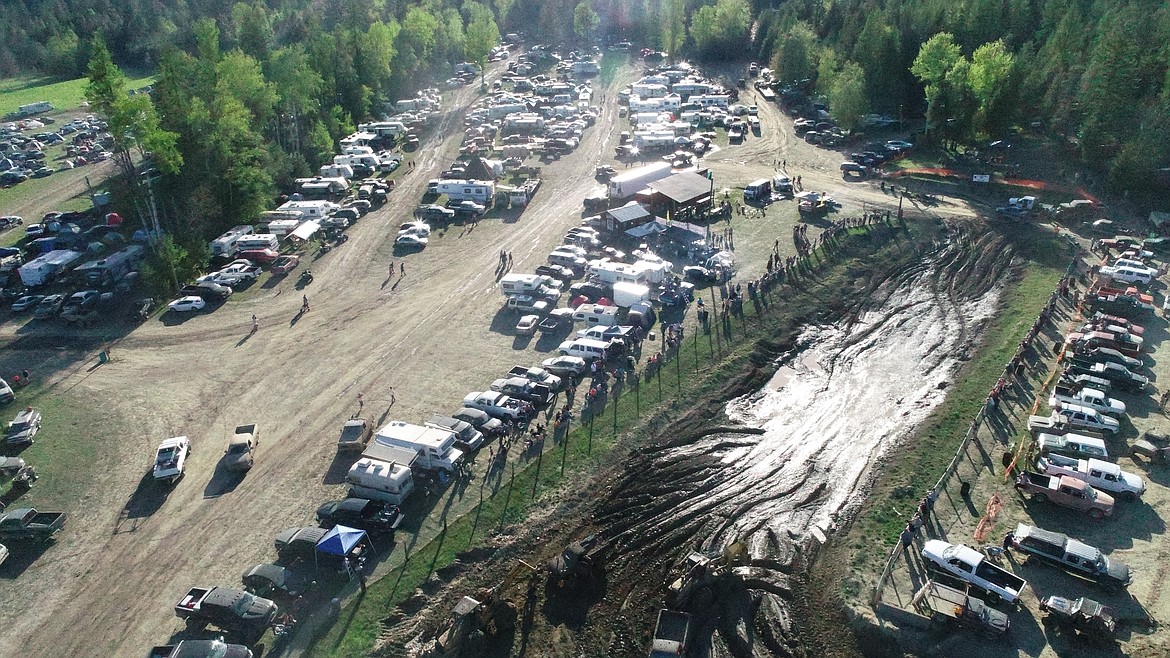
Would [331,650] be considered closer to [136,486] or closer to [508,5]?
[136,486]

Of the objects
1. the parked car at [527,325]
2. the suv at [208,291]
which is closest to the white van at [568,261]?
Result: the parked car at [527,325]

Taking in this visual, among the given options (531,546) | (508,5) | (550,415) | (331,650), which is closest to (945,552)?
(531,546)

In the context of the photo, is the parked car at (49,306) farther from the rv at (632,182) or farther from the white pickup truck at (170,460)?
the rv at (632,182)

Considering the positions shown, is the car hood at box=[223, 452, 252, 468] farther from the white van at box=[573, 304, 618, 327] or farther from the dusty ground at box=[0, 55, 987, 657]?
the white van at box=[573, 304, 618, 327]

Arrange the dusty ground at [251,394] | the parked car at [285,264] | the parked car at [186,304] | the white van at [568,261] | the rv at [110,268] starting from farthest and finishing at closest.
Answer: the parked car at [285,264] → the rv at [110,268] → the white van at [568,261] → the parked car at [186,304] → the dusty ground at [251,394]

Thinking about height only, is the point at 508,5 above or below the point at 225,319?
above

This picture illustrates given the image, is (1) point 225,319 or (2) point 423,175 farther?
(2) point 423,175

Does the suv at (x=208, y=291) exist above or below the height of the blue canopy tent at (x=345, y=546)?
above
